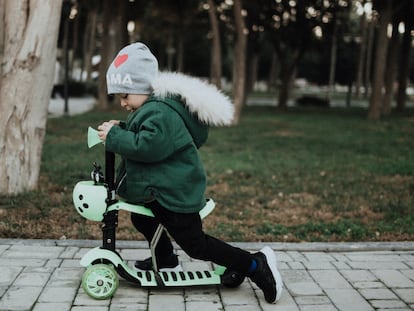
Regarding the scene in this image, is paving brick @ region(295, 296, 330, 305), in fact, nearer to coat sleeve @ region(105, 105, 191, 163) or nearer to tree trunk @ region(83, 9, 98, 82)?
coat sleeve @ region(105, 105, 191, 163)

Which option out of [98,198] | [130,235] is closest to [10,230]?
[130,235]

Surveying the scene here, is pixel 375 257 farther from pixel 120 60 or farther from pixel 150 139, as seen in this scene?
pixel 120 60

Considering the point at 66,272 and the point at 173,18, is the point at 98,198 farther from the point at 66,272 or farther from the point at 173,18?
the point at 173,18

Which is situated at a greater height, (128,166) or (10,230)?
(128,166)

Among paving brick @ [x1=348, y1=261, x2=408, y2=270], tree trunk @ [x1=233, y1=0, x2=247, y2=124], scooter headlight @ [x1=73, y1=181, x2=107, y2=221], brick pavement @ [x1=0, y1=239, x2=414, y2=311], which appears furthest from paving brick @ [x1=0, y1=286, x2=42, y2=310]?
tree trunk @ [x1=233, y1=0, x2=247, y2=124]

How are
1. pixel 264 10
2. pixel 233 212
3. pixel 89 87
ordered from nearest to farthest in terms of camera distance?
1. pixel 233 212
2. pixel 264 10
3. pixel 89 87

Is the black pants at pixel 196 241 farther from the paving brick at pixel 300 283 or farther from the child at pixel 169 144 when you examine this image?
the paving brick at pixel 300 283

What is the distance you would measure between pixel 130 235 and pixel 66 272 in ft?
3.86

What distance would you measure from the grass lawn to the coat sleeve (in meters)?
2.08

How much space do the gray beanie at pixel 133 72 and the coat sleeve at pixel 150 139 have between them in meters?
0.26

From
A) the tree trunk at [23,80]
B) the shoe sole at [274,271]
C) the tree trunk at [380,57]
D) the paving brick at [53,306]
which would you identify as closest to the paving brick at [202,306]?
the shoe sole at [274,271]

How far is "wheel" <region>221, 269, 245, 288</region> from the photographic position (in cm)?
399

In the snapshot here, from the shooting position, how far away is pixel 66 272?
435 cm

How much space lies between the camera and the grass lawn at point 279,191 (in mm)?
5719
